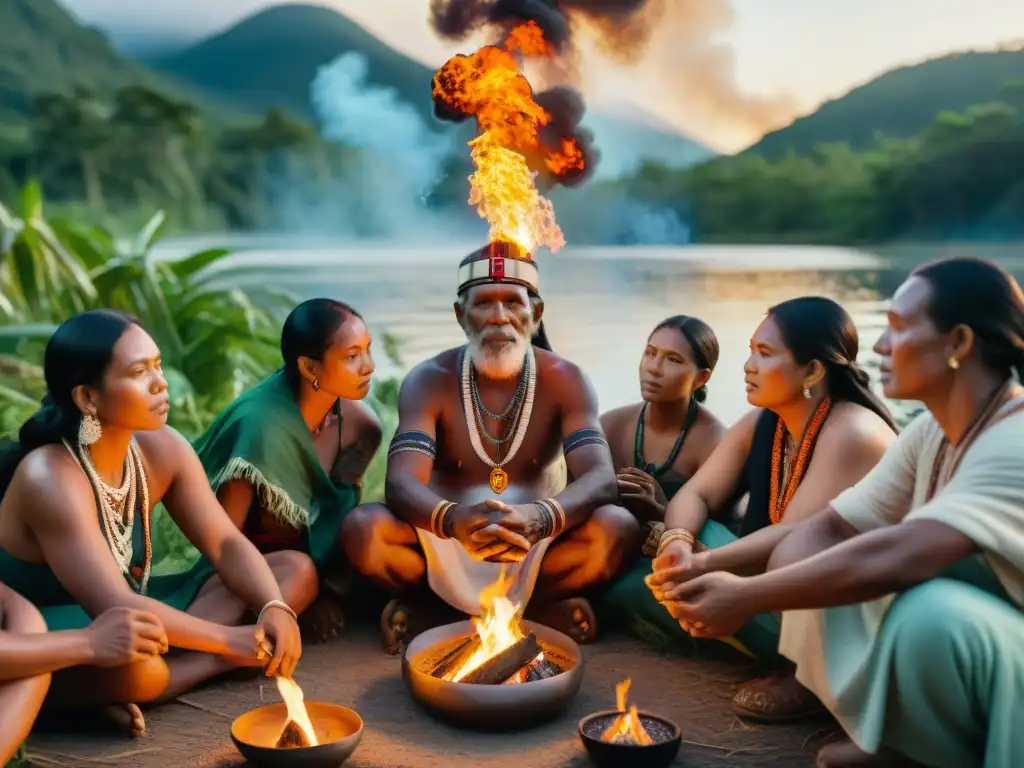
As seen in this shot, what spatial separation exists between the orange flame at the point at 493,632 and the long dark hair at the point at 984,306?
5.67 ft

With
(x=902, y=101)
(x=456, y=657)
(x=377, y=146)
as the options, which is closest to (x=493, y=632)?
(x=456, y=657)

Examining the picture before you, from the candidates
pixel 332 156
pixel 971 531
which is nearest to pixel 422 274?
pixel 332 156

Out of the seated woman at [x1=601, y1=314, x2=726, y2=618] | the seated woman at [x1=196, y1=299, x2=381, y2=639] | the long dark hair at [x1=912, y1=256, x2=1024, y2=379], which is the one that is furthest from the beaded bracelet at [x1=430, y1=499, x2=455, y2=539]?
the long dark hair at [x1=912, y1=256, x2=1024, y2=379]

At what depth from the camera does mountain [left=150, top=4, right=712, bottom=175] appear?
326 inches

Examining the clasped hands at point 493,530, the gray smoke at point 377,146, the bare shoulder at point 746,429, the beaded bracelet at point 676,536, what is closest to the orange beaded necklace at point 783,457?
the bare shoulder at point 746,429

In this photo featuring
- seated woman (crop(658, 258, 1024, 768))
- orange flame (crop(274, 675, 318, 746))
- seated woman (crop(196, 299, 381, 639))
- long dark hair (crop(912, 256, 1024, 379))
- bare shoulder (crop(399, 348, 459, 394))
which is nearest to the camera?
seated woman (crop(658, 258, 1024, 768))

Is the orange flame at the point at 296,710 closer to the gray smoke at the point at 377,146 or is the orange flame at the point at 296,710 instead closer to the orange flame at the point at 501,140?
the orange flame at the point at 501,140

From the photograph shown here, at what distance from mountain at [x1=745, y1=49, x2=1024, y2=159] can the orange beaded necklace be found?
179 inches

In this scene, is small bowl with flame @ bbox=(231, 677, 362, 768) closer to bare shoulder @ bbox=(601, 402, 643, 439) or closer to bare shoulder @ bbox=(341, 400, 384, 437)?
bare shoulder @ bbox=(341, 400, 384, 437)

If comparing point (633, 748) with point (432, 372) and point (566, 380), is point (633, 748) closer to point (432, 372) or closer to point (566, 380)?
point (566, 380)

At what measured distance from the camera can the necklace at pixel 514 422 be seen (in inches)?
163

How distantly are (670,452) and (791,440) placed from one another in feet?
2.62

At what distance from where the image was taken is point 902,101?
25.1 ft

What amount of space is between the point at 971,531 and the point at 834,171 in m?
5.82
